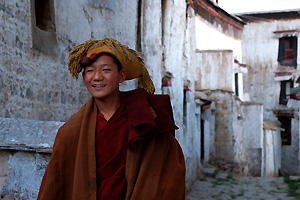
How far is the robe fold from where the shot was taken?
208cm

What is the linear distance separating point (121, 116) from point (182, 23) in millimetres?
8908

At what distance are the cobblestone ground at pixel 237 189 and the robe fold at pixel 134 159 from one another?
8587mm

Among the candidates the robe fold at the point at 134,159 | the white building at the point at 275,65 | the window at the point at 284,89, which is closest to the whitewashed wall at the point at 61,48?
the robe fold at the point at 134,159

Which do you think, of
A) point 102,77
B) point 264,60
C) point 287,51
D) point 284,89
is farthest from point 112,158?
point 287,51

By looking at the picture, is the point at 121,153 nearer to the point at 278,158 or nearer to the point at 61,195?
the point at 61,195

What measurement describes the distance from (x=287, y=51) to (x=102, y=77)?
25878mm

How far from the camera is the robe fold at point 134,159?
6.83 ft

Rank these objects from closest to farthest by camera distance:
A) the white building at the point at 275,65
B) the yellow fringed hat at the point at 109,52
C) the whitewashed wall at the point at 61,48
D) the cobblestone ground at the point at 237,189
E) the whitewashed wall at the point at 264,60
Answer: the yellow fringed hat at the point at 109,52, the whitewashed wall at the point at 61,48, the cobblestone ground at the point at 237,189, the white building at the point at 275,65, the whitewashed wall at the point at 264,60

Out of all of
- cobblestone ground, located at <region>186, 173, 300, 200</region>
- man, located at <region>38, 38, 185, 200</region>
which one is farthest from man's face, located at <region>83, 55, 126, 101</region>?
cobblestone ground, located at <region>186, 173, 300, 200</region>

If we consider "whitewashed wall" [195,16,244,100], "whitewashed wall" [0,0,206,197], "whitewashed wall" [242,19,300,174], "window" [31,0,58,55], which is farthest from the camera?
"whitewashed wall" [242,19,300,174]

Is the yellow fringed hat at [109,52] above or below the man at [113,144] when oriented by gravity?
above

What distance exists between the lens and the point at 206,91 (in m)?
17.5

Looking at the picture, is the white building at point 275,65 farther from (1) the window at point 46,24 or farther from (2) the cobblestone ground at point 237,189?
(1) the window at point 46,24

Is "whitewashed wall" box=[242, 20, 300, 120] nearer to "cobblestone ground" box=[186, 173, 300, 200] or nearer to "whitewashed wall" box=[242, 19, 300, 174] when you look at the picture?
"whitewashed wall" box=[242, 19, 300, 174]
